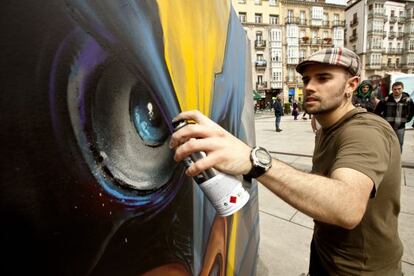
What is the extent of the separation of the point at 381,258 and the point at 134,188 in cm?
123

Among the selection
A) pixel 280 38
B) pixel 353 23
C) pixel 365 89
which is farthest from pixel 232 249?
pixel 353 23

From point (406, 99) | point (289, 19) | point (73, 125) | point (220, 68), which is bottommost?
point (406, 99)

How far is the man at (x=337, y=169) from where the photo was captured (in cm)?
72

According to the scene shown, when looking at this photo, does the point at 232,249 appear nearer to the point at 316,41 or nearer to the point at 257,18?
the point at 257,18

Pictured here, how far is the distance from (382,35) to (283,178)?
53372mm

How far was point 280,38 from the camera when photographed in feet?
134

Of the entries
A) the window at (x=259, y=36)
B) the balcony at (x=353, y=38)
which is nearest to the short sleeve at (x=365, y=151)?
the window at (x=259, y=36)

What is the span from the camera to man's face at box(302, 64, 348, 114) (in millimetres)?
1302

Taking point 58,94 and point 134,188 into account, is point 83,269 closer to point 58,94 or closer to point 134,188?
point 134,188

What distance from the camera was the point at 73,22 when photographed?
1.97 ft

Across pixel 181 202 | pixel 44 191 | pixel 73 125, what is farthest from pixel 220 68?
pixel 44 191

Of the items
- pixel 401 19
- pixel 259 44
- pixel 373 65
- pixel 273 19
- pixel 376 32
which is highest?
pixel 273 19

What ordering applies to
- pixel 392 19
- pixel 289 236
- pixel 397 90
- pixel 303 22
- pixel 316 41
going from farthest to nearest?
pixel 392 19, pixel 316 41, pixel 303 22, pixel 397 90, pixel 289 236

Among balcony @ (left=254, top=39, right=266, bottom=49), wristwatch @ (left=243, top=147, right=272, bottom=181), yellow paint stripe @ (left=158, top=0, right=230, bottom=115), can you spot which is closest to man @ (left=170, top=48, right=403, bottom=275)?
wristwatch @ (left=243, top=147, right=272, bottom=181)
